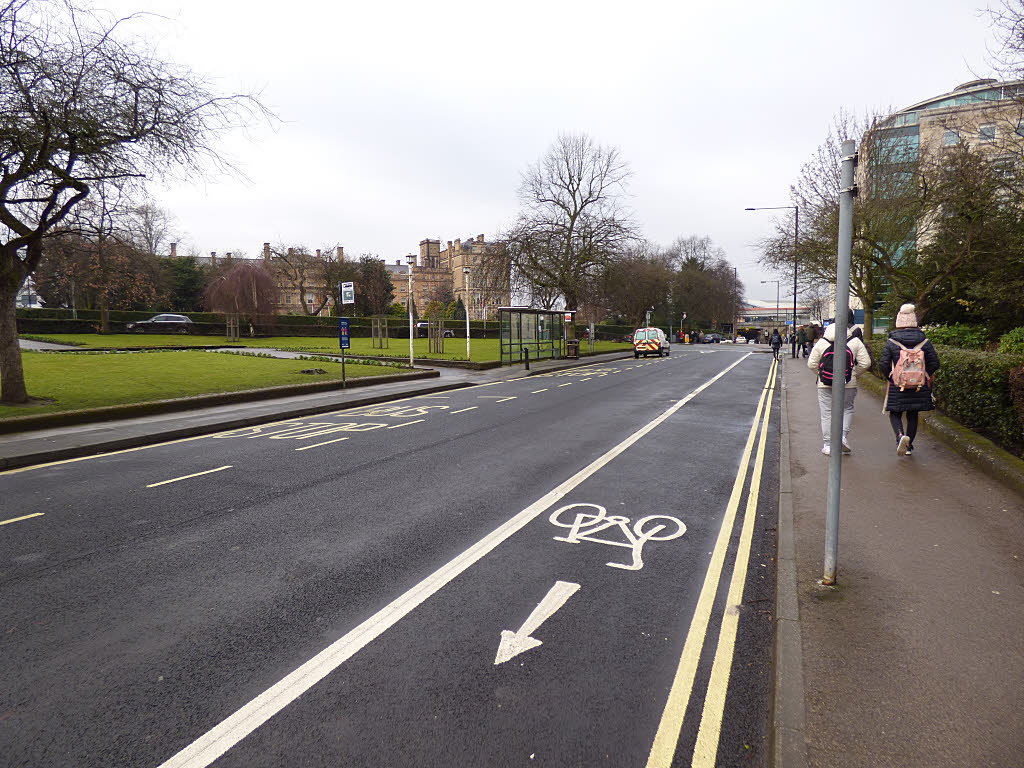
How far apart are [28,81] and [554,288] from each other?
3111 cm

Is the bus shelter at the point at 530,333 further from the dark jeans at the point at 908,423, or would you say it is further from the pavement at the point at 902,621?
the pavement at the point at 902,621

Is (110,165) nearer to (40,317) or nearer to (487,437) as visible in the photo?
(487,437)

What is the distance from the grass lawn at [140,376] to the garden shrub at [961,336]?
1953 cm

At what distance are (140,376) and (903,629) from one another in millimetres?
18900

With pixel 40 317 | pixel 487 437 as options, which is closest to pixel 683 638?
pixel 487 437

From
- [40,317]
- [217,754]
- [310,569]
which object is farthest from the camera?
[40,317]

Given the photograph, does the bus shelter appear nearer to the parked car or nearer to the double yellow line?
the double yellow line

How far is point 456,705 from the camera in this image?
288 cm

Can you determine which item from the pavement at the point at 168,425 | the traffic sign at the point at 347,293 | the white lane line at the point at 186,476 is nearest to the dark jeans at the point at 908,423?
the white lane line at the point at 186,476

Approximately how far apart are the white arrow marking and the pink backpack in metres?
6.13

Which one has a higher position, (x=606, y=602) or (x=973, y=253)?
(x=973, y=253)

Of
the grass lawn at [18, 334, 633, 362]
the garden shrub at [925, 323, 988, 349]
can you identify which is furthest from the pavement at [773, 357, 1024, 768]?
the grass lawn at [18, 334, 633, 362]

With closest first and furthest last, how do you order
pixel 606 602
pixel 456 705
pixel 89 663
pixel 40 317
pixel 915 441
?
pixel 456 705
pixel 89 663
pixel 606 602
pixel 915 441
pixel 40 317

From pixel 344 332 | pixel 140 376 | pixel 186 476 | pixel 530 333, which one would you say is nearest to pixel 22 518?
pixel 186 476
